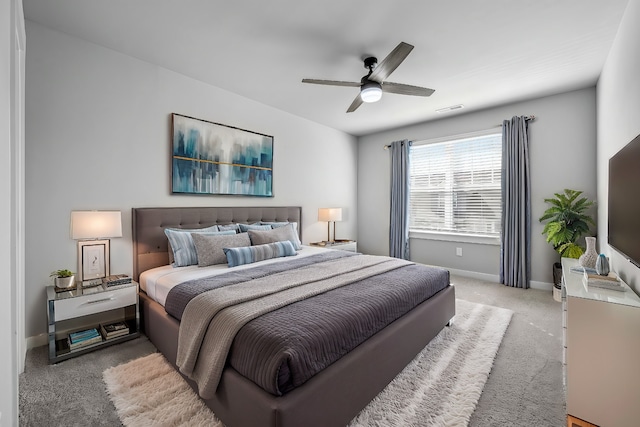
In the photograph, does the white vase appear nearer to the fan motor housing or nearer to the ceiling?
the ceiling

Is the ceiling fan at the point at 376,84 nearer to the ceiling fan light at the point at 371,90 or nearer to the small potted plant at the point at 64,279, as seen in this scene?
the ceiling fan light at the point at 371,90

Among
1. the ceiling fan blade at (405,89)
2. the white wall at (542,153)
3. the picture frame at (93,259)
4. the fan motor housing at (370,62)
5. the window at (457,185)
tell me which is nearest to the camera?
the picture frame at (93,259)

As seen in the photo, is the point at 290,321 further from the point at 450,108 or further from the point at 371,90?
the point at 450,108

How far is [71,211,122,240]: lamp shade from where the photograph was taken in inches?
90.8

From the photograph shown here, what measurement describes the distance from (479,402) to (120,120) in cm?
370

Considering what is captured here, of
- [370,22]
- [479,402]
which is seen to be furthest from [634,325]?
[370,22]

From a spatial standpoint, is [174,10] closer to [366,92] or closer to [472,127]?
[366,92]

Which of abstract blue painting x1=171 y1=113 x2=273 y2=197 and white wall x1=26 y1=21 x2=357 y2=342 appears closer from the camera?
white wall x1=26 y1=21 x2=357 y2=342

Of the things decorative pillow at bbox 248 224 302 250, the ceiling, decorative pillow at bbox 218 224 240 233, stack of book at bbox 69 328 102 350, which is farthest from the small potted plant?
the ceiling

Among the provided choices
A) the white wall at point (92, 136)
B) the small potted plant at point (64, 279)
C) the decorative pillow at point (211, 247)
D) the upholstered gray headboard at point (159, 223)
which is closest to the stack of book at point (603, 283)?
the decorative pillow at point (211, 247)

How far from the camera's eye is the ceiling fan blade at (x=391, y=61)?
200 centimetres

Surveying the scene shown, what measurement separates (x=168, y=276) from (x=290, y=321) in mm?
1490

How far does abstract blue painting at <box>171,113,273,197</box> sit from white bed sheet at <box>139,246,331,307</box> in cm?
95

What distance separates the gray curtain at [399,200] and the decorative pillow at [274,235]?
2339mm
